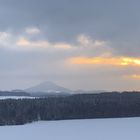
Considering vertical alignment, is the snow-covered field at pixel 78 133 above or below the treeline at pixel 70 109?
below

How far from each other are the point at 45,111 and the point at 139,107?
1137cm

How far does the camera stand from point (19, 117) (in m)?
52.4

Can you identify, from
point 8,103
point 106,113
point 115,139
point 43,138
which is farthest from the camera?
point 8,103

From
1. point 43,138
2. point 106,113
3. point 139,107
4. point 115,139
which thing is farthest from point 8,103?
point 115,139

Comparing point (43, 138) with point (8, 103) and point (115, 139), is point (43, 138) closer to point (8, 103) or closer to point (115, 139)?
point (115, 139)

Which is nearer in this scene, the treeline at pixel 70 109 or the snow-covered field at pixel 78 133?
the snow-covered field at pixel 78 133

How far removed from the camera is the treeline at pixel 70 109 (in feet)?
171

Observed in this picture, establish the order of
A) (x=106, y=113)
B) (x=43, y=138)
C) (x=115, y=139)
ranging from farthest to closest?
(x=106, y=113) < (x=43, y=138) < (x=115, y=139)

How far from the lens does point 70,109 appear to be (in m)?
53.2

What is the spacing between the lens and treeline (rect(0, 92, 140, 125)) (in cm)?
5206

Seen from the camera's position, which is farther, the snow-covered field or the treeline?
the treeline

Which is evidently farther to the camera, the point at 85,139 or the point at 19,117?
the point at 19,117

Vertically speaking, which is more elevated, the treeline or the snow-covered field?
the treeline

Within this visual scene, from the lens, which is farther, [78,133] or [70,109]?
[70,109]
